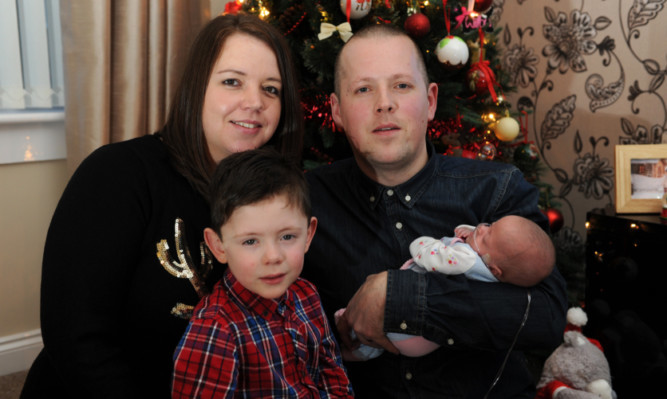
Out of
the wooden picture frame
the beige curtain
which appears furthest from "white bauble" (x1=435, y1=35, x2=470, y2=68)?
the beige curtain

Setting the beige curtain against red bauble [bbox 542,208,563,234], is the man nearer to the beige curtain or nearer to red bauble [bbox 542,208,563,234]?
red bauble [bbox 542,208,563,234]

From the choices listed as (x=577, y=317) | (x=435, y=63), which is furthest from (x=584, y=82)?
(x=577, y=317)

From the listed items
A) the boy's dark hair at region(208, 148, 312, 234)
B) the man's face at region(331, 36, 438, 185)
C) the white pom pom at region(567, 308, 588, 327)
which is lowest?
the white pom pom at region(567, 308, 588, 327)

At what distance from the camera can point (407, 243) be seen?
4.89ft

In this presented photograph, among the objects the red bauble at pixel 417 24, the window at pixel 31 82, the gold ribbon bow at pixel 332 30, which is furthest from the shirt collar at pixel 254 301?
the window at pixel 31 82

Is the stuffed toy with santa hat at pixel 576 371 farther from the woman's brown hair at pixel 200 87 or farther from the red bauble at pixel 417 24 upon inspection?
the woman's brown hair at pixel 200 87

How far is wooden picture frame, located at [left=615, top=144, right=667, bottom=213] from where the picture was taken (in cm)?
210

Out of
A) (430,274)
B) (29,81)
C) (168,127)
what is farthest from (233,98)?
(29,81)

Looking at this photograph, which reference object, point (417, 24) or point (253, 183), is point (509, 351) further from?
point (417, 24)

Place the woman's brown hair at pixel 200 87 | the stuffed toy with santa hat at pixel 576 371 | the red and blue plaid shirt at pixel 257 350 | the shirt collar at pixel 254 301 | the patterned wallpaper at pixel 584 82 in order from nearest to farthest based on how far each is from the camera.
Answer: the red and blue plaid shirt at pixel 257 350 → the shirt collar at pixel 254 301 → the woman's brown hair at pixel 200 87 → the stuffed toy with santa hat at pixel 576 371 → the patterned wallpaper at pixel 584 82

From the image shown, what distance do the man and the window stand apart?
52.8 inches

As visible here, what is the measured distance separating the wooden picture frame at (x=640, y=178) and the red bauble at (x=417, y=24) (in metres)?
1.00

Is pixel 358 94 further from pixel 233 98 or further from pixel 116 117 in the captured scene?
pixel 116 117

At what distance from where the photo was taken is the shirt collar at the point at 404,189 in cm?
150
